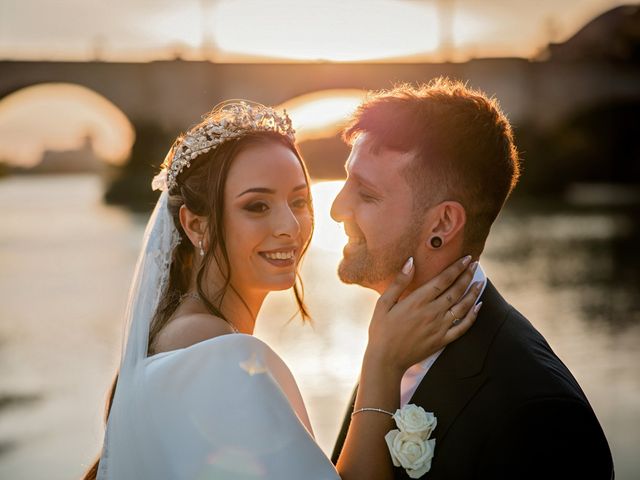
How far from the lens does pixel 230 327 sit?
7.85ft

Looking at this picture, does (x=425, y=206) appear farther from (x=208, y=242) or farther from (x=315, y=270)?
(x=315, y=270)

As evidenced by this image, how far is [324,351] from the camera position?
8445 mm

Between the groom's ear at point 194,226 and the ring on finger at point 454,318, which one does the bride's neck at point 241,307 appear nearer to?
the groom's ear at point 194,226

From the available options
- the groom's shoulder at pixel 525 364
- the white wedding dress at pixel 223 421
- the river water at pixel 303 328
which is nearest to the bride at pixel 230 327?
the white wedding dress at pixel 223 421

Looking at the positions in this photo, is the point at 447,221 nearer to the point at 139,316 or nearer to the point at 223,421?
the point at 223,421

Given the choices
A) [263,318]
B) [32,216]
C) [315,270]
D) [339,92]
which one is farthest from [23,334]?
[339,92]

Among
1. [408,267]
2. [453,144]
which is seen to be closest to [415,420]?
[408,267]

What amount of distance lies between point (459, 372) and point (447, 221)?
39 centimetres

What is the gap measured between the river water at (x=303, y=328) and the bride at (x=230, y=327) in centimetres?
317

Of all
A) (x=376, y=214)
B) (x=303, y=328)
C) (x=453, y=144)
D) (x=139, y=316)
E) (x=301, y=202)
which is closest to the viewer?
(x=453, y=144)

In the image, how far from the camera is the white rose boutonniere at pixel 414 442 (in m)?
2.11

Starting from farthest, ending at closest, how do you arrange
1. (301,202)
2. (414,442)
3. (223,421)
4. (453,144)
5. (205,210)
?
(301,202) < (205,210) < (453,144) < (414,442) < (223,421)

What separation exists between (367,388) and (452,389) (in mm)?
241

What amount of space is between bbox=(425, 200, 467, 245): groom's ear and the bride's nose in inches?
18.1
